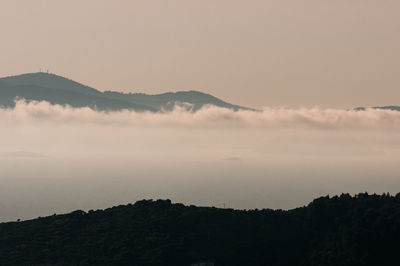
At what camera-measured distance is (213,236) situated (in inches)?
6732

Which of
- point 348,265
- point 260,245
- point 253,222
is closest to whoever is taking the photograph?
point 348,265

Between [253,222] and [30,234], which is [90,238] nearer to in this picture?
[30,234]

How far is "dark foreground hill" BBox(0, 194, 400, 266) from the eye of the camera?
158m

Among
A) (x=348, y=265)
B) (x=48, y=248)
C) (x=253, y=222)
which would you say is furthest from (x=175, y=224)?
(x=348, y=265)

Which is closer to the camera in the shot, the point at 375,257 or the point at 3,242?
the point at 375,257

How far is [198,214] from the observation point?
602 ft

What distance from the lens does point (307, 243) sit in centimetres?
17088

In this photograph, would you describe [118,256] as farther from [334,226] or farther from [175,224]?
[334,226]

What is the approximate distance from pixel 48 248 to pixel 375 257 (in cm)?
7422

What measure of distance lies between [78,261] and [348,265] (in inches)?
2310

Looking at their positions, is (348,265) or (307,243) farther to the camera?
(307,243)

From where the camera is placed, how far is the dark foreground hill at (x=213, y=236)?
15812cm

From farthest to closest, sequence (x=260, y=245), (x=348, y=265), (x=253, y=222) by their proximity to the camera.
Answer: (x=253, y=222) < (x=260, y=245) < (x=348, y=265)

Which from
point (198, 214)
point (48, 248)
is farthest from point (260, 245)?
point (48, 248)
